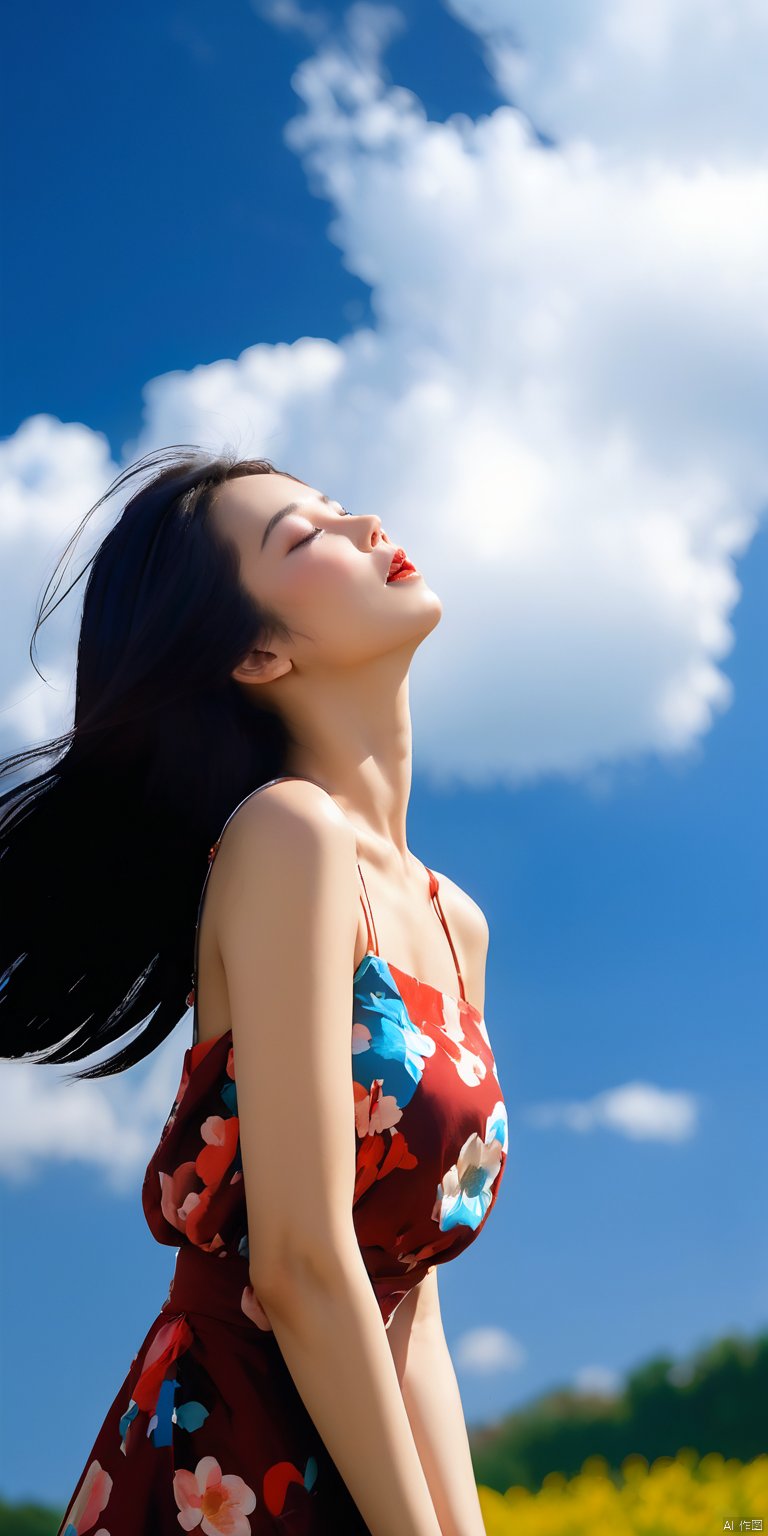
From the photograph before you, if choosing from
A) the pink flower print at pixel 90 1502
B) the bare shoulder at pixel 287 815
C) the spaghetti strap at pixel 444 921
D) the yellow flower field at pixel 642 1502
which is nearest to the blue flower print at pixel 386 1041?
the bare shoulder at pixel 287 815

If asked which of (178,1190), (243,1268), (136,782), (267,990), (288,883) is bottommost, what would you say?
(243,1268)

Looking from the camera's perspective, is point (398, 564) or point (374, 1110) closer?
point (374, 1110)

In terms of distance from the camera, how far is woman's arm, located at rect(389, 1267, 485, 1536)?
1.90m

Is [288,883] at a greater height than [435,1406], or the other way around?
[288,883]

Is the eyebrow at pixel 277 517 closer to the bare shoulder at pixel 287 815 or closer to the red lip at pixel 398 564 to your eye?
the red lip at pixel 398 564

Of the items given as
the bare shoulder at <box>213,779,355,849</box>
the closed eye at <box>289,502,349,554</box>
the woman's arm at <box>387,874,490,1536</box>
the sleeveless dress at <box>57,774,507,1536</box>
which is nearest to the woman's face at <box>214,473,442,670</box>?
the closed eye at <box>289,502,349,554</box>

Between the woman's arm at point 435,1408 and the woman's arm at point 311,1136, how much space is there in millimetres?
366

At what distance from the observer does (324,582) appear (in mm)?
2055

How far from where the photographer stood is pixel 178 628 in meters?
2.07

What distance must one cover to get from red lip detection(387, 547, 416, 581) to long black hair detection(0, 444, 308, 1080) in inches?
8.4

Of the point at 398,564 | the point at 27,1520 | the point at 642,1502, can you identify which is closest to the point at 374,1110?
the point at 398,564

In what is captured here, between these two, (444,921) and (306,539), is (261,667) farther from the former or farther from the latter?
(444,921)

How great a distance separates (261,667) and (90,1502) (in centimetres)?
118

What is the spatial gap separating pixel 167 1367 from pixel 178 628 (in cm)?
105
